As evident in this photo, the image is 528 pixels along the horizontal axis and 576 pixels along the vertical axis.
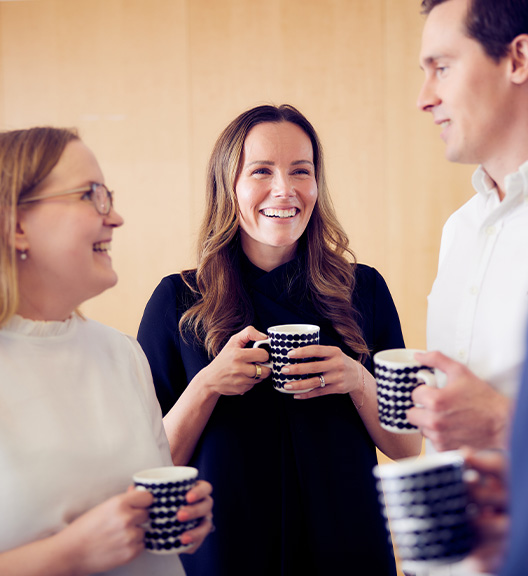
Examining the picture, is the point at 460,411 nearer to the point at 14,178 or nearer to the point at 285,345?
the point at 285,345

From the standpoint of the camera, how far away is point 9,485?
101cm

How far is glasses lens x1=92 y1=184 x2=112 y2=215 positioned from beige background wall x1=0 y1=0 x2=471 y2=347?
7.99ft

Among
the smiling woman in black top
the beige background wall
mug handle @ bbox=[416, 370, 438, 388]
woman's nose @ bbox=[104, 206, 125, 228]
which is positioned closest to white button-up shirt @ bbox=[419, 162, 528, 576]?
mug handle @ bbox=[416, 370, 438, 388]

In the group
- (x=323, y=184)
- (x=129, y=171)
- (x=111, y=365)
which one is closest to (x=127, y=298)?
(x=129, y=171)

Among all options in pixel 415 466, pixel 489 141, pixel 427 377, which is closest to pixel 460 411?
pixel 427 377

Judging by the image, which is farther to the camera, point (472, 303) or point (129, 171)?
point (129, 171)

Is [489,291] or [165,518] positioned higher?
[489,291]

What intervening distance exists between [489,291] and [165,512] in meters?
0.76

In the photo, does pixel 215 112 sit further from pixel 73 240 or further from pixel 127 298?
pixel 73 240

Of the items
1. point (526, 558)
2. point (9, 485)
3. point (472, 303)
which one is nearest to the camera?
point (526, 558)

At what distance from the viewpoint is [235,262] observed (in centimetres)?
174

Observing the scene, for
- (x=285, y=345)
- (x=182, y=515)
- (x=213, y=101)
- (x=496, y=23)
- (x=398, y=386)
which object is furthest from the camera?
(x=213, y=101)

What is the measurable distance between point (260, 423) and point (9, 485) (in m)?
0.67

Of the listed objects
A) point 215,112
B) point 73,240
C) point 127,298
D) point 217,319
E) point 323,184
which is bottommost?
point 127,298
